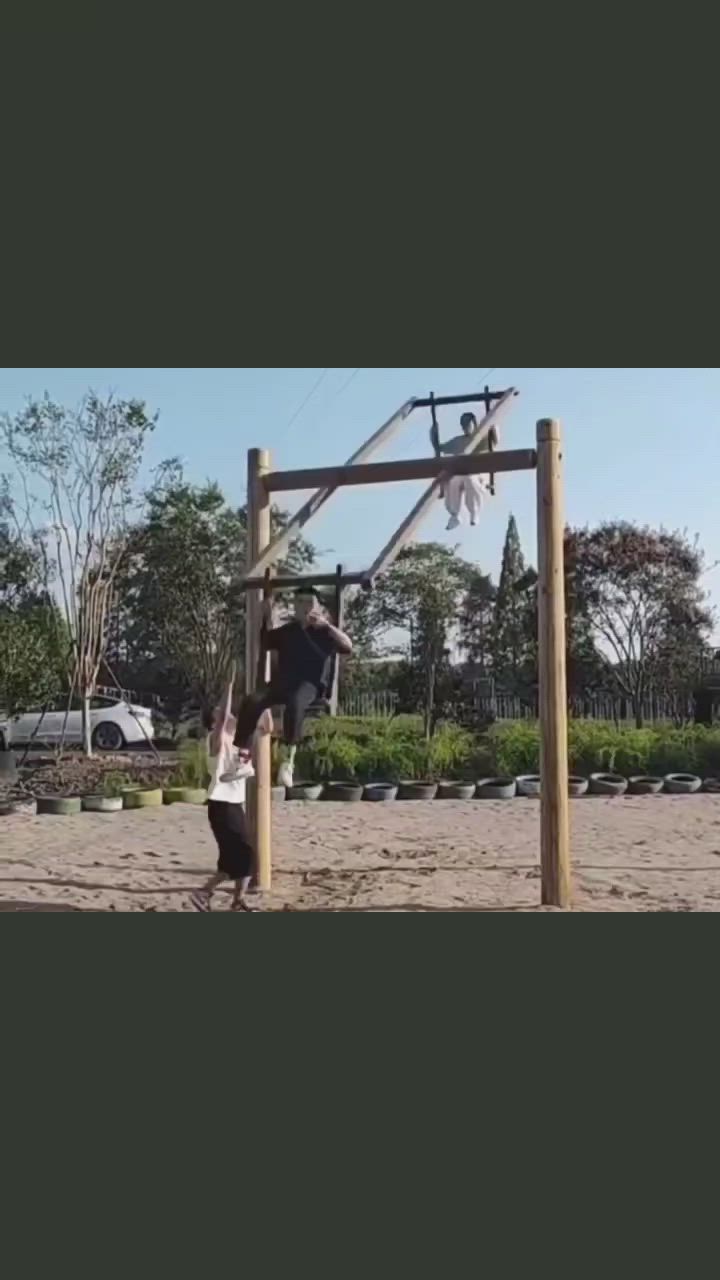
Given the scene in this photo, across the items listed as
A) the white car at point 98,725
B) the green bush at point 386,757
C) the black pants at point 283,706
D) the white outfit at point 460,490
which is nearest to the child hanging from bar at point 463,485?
the white outfit at point 460,490

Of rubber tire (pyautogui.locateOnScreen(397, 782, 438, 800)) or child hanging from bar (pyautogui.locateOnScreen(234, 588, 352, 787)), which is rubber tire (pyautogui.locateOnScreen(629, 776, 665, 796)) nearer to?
rubber tire (pyautogui.locateOnScreen(397, 782, 438, 800))

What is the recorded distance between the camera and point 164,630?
21797 mm

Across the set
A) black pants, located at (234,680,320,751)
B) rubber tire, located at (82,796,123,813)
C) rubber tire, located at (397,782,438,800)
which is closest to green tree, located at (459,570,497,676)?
rubber tire, located at (397,782,438,800)

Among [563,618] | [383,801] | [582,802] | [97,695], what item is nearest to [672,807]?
[582,802]

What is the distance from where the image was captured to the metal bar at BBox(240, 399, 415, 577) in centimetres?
718

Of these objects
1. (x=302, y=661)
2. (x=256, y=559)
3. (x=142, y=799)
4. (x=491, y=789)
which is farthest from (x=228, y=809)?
(x=491, y=789)

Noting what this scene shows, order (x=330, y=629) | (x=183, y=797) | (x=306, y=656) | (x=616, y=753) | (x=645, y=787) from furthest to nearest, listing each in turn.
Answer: (x=616, y=753), (x=645, y=787), (x=183, y=797), (x=306, y=656), (x=330, y=629)

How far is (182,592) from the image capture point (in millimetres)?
21500

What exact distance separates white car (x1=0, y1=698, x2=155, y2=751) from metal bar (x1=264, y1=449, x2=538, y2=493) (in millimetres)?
11815

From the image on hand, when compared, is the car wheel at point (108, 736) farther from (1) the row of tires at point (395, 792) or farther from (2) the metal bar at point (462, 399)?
(2) the metal bar at point (462, 399)

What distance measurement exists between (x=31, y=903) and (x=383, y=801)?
701 centimetres

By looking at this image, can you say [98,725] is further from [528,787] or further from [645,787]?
[645,787]

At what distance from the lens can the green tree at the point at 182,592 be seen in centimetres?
2094

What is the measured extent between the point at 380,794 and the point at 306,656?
7.13m
